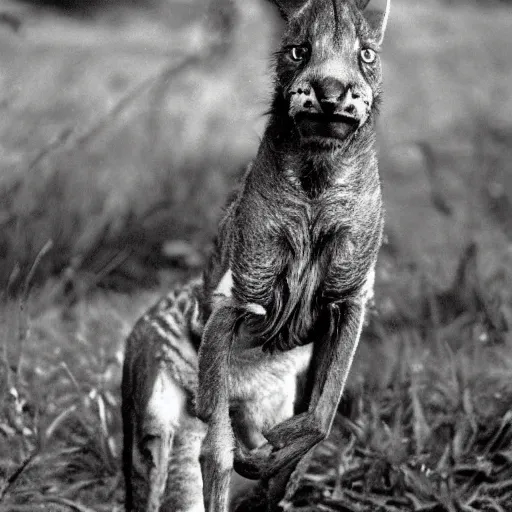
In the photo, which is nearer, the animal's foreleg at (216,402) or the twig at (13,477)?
the animal's foreleg at (216,402)

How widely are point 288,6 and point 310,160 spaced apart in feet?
1.42

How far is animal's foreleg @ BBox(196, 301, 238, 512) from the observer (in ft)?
9.57

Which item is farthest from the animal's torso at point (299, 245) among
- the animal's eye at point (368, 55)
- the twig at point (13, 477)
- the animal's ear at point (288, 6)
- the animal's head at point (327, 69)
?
the twig at point (13, 477)

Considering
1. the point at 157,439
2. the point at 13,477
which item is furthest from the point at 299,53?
the point at 13,477

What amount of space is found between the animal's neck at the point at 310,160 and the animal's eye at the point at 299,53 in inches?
6.8

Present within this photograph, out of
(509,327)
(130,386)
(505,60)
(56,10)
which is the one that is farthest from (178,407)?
(56,10)

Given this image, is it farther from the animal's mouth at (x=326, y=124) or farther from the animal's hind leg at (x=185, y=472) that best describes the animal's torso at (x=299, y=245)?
the animal's hind leg at (x=185, y=472)

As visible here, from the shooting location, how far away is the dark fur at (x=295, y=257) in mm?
2865

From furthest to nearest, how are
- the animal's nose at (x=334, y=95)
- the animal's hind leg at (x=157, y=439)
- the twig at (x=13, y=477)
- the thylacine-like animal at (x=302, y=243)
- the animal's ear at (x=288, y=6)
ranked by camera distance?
1. the twig at (x=13, y=477)
2. the animal's hind leg at (x=157, y=439)
3. the animal's ear at (x=288, y=6)
4. the thylacine-like animal at (x=302, y=243)
5. the animal's nose at (x=334, y=95)

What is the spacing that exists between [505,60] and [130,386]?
6.77 meters

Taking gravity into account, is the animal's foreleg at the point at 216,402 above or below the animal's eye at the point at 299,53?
below

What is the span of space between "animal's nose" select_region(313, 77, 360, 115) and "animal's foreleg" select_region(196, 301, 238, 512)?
0.65m

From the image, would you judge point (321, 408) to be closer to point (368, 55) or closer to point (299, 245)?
point (299, 245)

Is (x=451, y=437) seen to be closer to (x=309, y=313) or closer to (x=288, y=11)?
(x=309, y=313)
